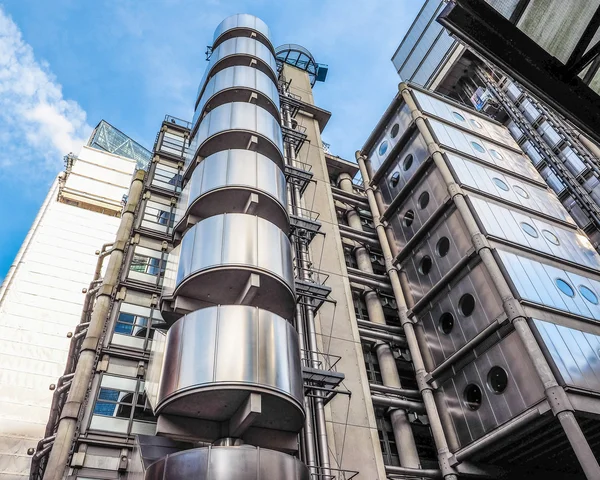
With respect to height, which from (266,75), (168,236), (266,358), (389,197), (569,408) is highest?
(266,75)

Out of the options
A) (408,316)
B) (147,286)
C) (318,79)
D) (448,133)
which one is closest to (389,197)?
(448,133)

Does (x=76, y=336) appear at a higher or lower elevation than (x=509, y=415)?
higher

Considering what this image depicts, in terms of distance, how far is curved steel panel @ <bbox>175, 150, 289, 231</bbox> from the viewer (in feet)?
65.8

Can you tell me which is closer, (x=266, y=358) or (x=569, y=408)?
(x=266, y=358)

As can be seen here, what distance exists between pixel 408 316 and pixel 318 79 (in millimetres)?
31307

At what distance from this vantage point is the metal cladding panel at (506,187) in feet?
83.5

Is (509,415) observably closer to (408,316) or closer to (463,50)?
(408,316)

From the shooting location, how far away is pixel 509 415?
17.0 meters

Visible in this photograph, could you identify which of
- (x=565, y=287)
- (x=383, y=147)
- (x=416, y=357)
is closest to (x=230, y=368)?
(x=416, y=357)

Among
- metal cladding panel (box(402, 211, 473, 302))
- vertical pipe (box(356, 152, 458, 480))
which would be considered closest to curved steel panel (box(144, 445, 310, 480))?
vertical pipe (box(356, 152, 458, 480))

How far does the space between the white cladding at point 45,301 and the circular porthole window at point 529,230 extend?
31842 millimetres

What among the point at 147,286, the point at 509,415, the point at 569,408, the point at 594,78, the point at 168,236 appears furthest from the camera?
the point at 168,236

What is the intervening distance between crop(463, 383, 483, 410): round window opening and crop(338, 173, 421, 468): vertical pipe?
3.43m

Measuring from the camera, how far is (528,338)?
17078mm
